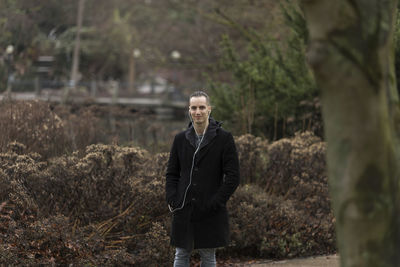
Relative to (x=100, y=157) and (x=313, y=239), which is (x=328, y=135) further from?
(x=313, y=239)

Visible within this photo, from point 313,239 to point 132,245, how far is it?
7.12 ft

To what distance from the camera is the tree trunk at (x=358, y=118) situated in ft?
7.88

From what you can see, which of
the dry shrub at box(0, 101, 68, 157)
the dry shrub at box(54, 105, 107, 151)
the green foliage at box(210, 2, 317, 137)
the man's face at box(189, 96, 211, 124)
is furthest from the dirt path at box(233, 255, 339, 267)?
the green foliage at box(210, 2, 317, 137)

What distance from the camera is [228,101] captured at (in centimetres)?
1166

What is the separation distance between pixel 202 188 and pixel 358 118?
2130 mm

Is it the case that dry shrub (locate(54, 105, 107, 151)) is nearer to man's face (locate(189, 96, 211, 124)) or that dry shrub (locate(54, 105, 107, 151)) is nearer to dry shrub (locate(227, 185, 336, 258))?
dry shrub (locate(227, 185, 336, 258))

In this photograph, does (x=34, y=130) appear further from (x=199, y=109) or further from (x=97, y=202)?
(x=199, y=109)

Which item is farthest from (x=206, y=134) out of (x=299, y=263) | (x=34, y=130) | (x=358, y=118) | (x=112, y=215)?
(x=34, y=130)

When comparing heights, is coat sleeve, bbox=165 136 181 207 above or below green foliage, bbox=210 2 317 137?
below

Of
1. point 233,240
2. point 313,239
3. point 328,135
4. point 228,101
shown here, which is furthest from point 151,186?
point 228,101

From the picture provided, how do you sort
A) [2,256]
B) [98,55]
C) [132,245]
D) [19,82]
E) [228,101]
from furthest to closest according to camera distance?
[98,55] → [19,82] → [228,101] → [132,245] → [2,256]

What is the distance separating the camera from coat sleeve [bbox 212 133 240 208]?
14.3 feet

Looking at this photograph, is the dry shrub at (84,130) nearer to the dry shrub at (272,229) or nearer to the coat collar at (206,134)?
the dry shrub at (272,229)

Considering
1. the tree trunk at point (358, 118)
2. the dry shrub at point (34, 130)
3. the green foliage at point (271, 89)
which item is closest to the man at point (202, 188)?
→ the tree trunk at point (358, 118)
